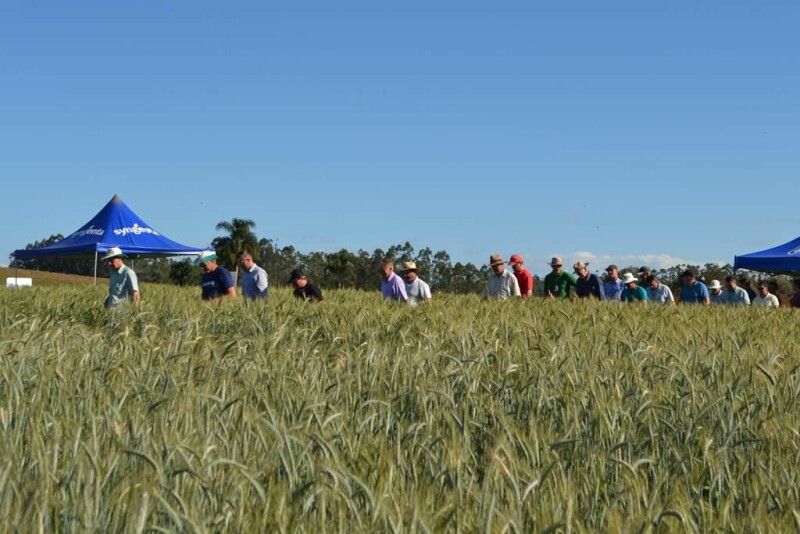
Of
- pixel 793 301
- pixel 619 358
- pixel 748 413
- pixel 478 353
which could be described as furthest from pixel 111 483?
pixel 793 301

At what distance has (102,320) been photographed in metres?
9.76

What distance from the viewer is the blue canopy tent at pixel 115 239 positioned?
27.3 metres

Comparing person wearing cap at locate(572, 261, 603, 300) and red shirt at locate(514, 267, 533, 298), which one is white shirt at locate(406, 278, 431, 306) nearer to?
red shirt at locate(514, 267, 533, 298)

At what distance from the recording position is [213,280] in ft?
38.9

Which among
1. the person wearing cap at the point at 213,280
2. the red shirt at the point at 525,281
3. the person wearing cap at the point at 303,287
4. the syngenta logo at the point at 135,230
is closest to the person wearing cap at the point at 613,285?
the red shirt at the point at 525,281

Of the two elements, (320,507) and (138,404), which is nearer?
(320,507)

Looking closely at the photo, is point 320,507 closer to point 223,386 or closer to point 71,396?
point 223,386

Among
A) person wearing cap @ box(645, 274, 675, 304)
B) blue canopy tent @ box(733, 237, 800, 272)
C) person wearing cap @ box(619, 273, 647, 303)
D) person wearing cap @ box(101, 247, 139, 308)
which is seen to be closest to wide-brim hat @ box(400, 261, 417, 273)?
person wearing cap @ box(101, 247, 139, 308)

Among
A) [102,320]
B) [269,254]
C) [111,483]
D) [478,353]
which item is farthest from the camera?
[269,254]

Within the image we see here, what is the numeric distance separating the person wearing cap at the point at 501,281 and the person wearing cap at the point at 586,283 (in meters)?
1.57

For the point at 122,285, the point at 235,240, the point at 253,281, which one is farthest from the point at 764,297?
the point at 235,240

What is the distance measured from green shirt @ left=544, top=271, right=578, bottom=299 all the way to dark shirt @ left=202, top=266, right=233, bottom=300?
16.3 feet

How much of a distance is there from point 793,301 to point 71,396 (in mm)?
13434

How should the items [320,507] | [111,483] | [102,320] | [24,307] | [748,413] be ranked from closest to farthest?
[320,507] → [111,483] → [748,413] → [102,320] → [24,307]
